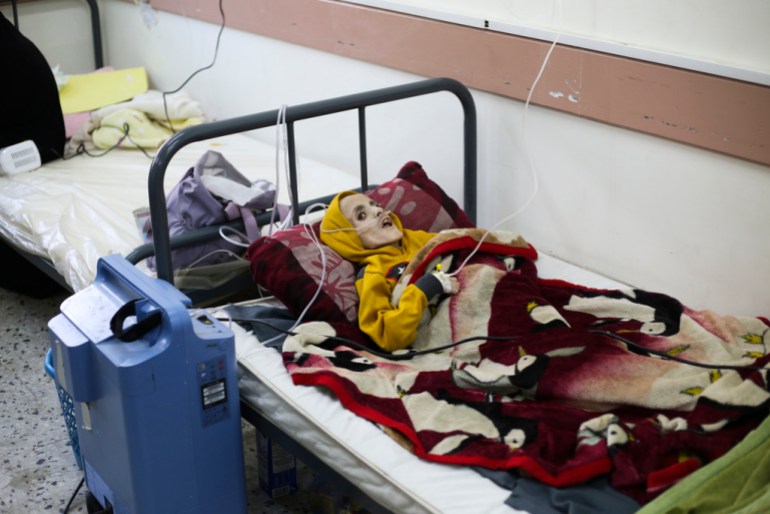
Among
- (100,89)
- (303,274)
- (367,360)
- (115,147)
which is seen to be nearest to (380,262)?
(303,274)

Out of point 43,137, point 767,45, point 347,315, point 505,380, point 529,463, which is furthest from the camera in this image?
point 43,137

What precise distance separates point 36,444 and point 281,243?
0.91m

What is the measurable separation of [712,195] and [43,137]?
2.28m

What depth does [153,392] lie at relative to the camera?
1.76 m

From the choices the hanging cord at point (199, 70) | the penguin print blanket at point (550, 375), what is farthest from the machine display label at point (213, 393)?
the hanging cord at point (199, 70)

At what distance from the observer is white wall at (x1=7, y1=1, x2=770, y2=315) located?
2109 mm

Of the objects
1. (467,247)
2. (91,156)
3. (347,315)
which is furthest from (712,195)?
(91,156)

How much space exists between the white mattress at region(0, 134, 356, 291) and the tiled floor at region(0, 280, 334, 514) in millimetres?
343

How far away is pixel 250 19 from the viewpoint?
3316 mm

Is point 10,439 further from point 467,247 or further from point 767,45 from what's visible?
point 767,45

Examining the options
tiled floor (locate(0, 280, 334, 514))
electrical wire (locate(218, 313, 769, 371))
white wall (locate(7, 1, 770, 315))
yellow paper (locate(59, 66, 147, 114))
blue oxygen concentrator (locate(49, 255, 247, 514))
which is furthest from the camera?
yellow paper (locate(59, 66, 147, 114))

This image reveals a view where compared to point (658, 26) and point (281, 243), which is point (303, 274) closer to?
point (281, 243)

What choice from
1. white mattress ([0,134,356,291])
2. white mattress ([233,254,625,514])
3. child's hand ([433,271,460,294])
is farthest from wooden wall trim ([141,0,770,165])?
white mattress ([233,254,625,514])

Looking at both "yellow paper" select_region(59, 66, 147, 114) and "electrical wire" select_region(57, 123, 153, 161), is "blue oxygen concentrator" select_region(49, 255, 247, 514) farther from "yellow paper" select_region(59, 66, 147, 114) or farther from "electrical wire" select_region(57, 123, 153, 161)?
"yellow paper" select_region(59, 66, 147, 114)
